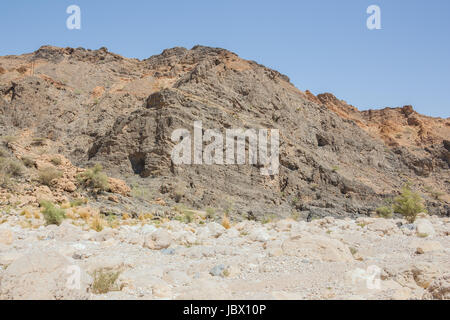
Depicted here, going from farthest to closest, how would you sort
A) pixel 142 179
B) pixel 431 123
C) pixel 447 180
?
pixel 431 123
pixel 447 180
pixel 142 179

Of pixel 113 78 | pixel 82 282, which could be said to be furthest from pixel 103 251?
pixel 113 78

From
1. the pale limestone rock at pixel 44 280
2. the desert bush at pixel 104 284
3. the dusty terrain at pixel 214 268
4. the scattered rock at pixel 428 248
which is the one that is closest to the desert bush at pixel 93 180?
the dusty terrain at pixel 214 268

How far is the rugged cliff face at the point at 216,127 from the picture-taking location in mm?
23328

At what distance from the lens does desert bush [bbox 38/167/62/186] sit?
15.6 m

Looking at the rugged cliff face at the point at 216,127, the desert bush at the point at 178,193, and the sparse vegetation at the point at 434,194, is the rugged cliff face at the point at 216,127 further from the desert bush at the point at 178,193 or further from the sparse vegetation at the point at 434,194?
the sparse vegetation at the point at 434,194

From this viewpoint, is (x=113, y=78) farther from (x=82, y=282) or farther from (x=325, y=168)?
(x=82, y=282)

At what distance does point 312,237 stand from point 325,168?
24.8 meters

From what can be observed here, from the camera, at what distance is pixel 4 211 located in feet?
38.2

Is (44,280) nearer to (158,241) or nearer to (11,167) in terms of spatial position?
(158,241)

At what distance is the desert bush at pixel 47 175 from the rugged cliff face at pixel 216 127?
5348mm

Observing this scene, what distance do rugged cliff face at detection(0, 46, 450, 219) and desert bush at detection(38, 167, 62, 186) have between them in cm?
535

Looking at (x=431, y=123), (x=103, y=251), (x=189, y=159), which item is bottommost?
(x=103, y=251)

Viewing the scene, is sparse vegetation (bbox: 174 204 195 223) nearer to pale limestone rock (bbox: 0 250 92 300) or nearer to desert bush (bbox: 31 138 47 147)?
pale limestone rock (bbox: 0 250 92 300)
